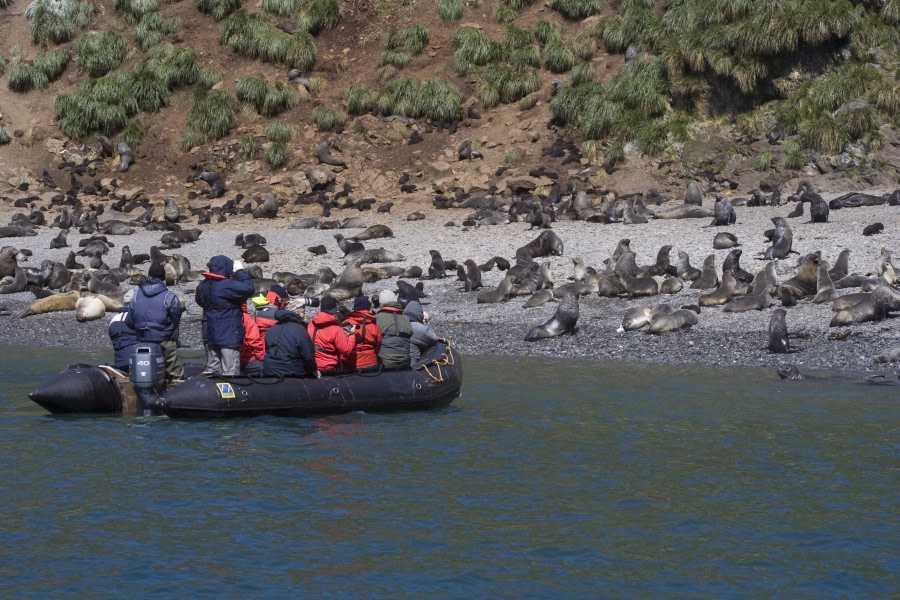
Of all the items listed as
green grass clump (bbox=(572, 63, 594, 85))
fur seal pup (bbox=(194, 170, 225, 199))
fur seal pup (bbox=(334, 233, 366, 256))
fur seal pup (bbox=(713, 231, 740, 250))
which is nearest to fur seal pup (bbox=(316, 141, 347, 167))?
fur seal pup (bbox=(194, 170, 225, 199))

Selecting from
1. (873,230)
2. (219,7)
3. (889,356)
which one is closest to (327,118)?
(219,7)

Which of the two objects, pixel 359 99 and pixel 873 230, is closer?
pixel 873 230

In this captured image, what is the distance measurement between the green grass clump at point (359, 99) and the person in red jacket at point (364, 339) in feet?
58.2

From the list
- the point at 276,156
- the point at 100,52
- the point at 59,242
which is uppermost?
the point at 100,52

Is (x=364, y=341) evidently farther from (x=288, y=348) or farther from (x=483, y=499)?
(x=483, y=499)

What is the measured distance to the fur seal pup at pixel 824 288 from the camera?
15.4 m

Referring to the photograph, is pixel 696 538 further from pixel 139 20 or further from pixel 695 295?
pixel 139 20

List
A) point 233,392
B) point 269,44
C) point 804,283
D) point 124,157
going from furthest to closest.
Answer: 1. point 269,44
2. point 124,157
3. point 804,283
4. point 233,392

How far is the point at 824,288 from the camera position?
15.5 m

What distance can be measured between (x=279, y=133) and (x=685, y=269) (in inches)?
541

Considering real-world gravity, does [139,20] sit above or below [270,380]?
above

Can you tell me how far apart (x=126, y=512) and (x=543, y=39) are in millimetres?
23112

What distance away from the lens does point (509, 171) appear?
86.5 ft

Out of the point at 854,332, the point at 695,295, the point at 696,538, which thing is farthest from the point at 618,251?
the point at 696,538
